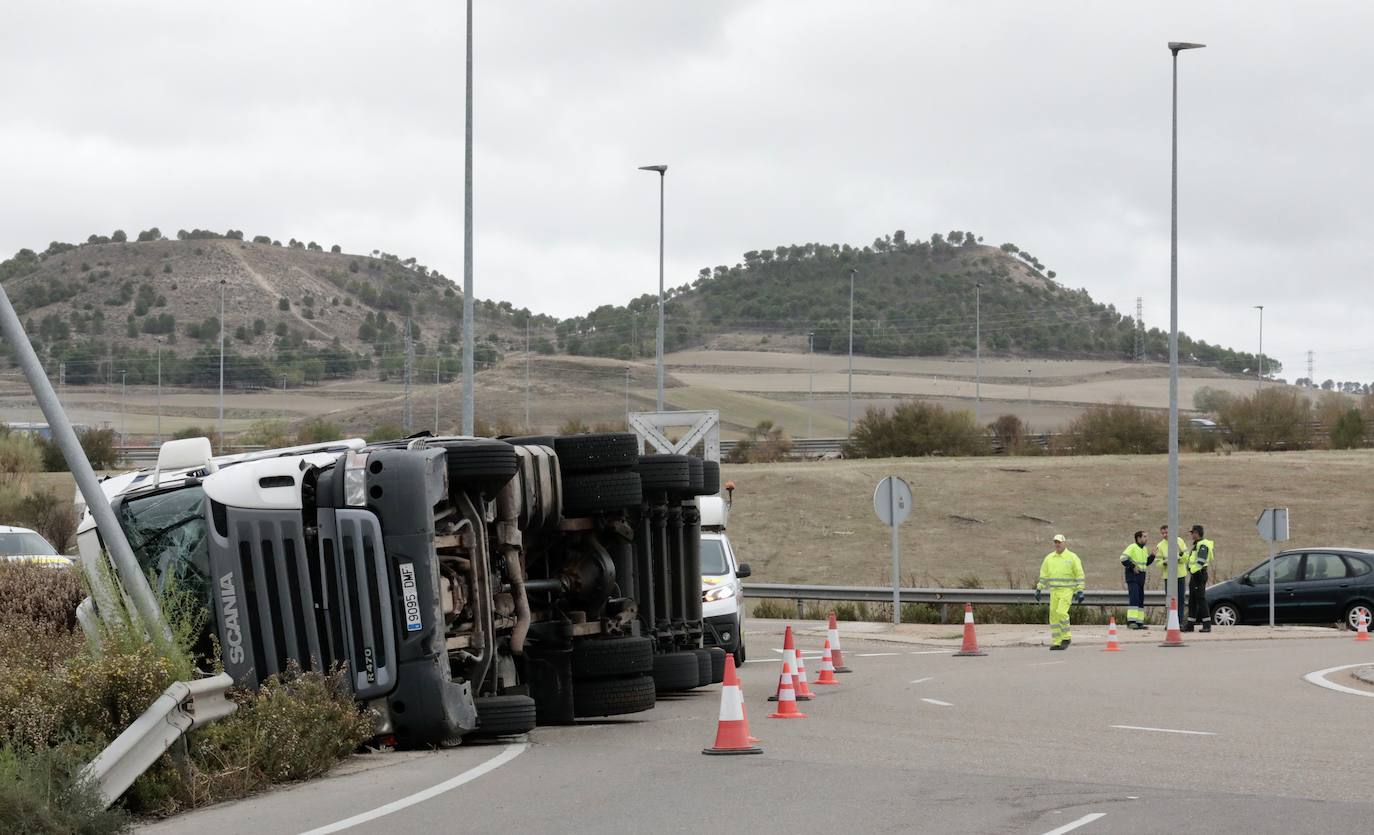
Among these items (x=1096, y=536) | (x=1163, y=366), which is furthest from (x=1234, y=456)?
(x=1163, y=366)

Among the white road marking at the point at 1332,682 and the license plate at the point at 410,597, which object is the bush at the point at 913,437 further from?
the license plate at the point at 410,597

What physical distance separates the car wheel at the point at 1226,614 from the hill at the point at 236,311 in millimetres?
91341

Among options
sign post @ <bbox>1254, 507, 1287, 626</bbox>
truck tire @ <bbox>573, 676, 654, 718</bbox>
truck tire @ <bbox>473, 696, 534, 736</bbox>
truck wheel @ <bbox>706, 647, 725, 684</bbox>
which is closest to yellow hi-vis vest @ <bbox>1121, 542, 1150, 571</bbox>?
sign post @ <bbox>1254, 507, 1287, 626</bbox>

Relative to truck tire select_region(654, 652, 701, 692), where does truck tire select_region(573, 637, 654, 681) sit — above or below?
above

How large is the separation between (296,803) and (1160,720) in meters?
8.40

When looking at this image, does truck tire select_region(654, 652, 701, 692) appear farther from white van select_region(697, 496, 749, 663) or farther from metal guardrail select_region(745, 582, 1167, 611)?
metal guardrail select_region(745, 582, 1167, 611)

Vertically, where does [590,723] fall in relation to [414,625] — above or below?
below

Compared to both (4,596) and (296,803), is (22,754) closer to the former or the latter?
Result: (296,803)

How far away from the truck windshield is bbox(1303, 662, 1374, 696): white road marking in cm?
1205

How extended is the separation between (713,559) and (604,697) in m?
8.02

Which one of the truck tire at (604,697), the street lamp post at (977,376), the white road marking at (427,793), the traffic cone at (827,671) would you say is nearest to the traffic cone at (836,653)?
the traffic cone at (827,671)

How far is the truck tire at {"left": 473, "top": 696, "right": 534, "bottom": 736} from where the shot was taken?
1321cm

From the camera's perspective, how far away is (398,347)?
147250 mm

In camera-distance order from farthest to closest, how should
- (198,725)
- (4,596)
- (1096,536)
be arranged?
(1096,536) → (4,596) → (198,725)
